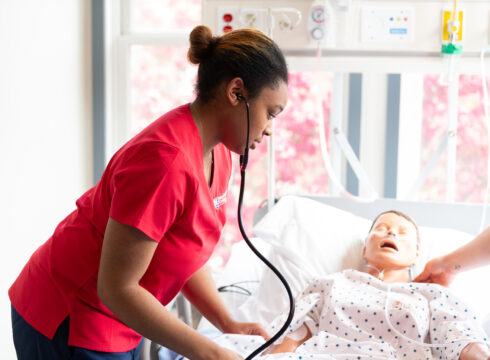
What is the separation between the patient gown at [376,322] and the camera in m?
1.56

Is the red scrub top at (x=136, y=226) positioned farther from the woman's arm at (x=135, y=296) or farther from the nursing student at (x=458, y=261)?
the nursing student at (x=458, y=261)

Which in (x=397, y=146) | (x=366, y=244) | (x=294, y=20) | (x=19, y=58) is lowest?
(x=366, y=244)

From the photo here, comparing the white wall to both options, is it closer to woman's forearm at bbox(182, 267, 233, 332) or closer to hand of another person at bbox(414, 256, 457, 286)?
woman's forearm at bbox(182, 267, 233, 332)

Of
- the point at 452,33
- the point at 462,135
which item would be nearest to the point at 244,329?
the point at 452,33

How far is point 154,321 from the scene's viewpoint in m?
1.03

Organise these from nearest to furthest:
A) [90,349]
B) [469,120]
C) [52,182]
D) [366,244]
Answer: [90,349] < [366,244] < [52,182] < [469,120]

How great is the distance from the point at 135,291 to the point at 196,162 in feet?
0.90

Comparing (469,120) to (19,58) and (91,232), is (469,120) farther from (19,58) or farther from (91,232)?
(91,232)

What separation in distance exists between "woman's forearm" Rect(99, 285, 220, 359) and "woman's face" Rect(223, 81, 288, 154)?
0.36 m

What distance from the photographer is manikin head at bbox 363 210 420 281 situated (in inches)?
78.5

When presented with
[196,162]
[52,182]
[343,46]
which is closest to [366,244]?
[343,46]

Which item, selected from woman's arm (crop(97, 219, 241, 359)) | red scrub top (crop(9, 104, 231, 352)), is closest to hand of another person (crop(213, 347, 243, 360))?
woman's arm (crop(97, 219, 241, 359))

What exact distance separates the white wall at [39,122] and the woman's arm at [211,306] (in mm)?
1011

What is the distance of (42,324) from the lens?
1244mm
